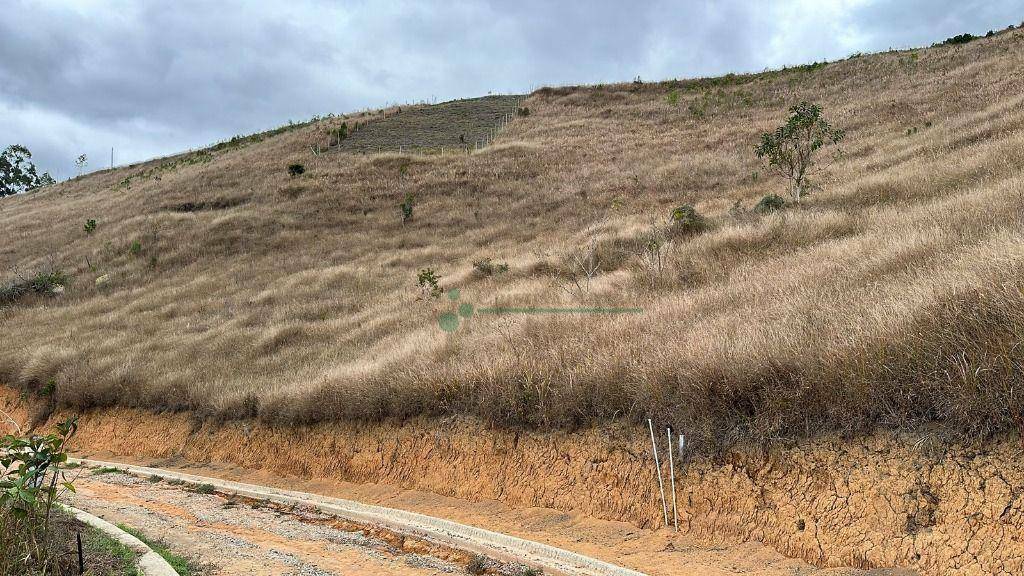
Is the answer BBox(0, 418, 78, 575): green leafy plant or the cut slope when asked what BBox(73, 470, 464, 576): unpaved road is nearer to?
BBox(0, 418, 78, 575): green leafy plant

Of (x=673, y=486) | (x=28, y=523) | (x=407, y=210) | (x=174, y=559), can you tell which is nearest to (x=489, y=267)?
(x=407, y=210)

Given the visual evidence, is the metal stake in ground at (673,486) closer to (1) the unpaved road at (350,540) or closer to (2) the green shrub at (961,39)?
(1) the unpaved road at (350,540)

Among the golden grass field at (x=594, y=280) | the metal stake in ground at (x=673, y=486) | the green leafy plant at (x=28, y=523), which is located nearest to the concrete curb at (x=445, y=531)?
the metal stake in ground at (x=673, y=486)

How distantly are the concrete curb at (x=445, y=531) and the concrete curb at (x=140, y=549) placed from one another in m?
3.01

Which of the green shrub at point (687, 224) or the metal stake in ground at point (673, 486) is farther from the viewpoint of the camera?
the green shrub at point (687, 224)

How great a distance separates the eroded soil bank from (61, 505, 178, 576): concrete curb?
4.04m

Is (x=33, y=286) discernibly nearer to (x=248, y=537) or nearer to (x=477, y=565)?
(x=248, y=537)

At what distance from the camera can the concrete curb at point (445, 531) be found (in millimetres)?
6133

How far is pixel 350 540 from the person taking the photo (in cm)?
740

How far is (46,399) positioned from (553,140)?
33.3 m

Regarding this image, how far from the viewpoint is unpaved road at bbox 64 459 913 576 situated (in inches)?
232

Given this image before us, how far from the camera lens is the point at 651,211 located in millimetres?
22812

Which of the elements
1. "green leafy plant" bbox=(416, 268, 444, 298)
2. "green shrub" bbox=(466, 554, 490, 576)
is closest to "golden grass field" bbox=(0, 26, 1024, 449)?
"green leafy plant" bbox=(416, 268, 444, 298)

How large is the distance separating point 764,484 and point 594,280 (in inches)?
331
